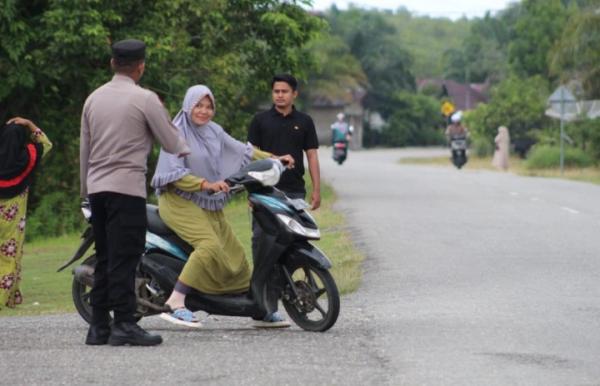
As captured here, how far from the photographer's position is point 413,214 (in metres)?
23.3

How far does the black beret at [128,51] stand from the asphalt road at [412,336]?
71.2 inches

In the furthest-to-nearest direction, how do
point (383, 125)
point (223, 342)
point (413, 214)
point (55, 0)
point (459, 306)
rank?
point (383, 125)
point (55, 0)
point (413, 214)
point (459, 306)
point (223, 342)

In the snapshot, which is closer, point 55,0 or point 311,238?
point 311,238

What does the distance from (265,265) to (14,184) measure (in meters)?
2.77

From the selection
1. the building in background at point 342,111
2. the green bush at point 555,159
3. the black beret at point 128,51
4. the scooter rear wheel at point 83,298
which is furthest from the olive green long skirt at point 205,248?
the building in background at point 342,111

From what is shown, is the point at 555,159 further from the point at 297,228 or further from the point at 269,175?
the point at 269,175

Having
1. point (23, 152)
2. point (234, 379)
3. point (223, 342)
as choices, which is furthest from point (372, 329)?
point (23, 152)

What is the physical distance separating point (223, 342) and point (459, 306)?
2.58 meters

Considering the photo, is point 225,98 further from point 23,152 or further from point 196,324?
point 196,324

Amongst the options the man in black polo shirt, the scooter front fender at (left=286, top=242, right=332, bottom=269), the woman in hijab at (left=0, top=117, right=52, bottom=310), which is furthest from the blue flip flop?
the woman in hijab at (left=0, top=117, right=52, bottom=310)

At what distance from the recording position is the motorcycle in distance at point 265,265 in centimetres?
1024

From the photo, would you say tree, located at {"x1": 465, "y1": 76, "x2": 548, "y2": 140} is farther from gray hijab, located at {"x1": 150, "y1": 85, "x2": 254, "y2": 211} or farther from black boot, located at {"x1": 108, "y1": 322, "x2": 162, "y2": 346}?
black boot, located at {"x1": 108, "y1": 322, "x2": 162, "y2": 346}

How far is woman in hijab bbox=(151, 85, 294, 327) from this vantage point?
10.3 metres

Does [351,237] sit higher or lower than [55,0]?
lower
